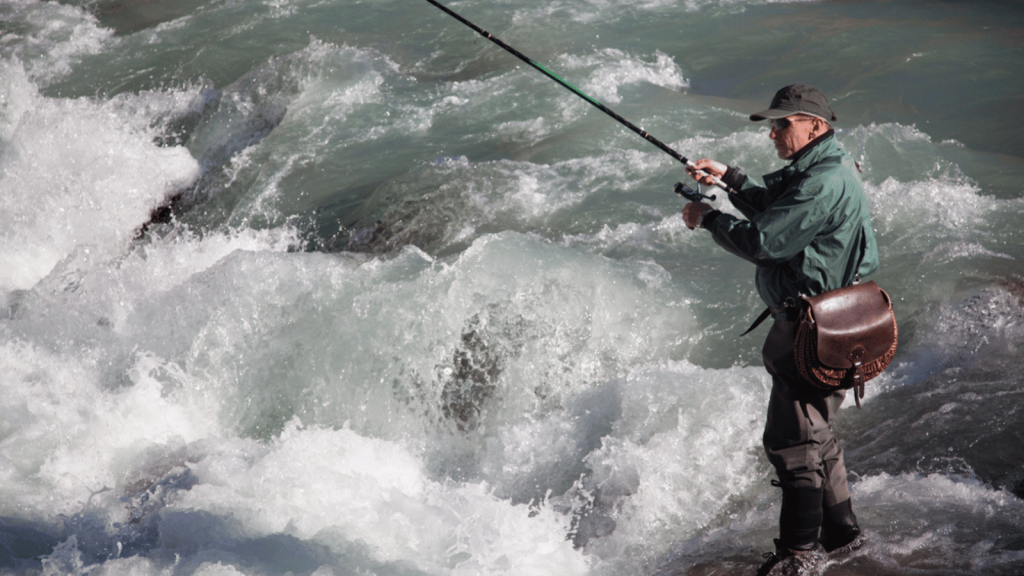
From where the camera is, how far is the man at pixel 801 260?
2633mm

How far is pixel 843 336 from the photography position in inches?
106

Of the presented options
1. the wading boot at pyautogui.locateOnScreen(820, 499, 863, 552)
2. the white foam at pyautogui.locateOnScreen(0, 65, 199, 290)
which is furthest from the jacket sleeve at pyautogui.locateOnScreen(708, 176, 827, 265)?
the white foam at pyautogui.locateOnScreen(0, 65, 199, 290)

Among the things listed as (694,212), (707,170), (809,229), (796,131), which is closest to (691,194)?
(707,170)

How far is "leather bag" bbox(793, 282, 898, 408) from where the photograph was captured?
2.68m

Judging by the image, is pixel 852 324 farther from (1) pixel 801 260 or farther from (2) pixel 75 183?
(2) pixel 75 183

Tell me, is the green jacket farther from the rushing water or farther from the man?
the rushing water

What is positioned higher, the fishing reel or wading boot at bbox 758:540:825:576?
the fishing reel

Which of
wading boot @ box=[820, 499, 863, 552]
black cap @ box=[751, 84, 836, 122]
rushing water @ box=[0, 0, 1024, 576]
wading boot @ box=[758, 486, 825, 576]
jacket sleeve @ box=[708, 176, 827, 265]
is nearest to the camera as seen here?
jacket sleeve @ box=[708, 176, 827, 265]

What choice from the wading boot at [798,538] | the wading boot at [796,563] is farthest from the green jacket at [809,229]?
the wading boot at [796,563]

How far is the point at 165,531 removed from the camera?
3.72 meters

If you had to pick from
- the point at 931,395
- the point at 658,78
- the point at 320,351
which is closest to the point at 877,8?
the point at 658,78

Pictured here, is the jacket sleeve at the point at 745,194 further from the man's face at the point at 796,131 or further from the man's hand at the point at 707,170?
the man's face at the point at 796,131

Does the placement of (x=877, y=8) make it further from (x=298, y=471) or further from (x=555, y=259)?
(x=298, y=471)

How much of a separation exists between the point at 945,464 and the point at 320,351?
3436 mm
